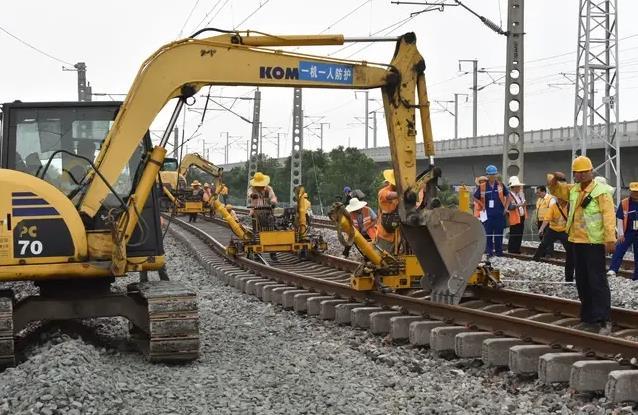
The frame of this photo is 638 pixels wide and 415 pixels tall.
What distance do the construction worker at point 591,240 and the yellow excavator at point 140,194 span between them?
1.18m

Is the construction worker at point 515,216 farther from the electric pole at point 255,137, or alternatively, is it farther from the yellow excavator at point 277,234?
the electric pole at point 255,137

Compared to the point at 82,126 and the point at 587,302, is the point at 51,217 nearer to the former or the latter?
the point at 82,126

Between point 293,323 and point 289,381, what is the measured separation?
3.26m

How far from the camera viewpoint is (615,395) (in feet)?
18.9

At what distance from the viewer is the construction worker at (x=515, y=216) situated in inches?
699

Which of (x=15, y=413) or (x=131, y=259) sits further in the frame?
(x=131, y=259)

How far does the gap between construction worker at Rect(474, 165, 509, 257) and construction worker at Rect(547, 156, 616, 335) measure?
8479 mm

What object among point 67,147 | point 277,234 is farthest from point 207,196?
point 67,147

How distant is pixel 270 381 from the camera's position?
22.6ft

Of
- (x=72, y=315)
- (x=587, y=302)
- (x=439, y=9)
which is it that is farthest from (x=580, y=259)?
(x=439, y=9)

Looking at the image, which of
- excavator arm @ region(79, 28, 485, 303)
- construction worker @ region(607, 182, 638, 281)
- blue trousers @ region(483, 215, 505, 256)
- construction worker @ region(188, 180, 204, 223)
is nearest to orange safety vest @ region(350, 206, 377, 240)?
blue trousers @ region(483, 215, 505, 256)

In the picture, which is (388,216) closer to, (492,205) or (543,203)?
(492,205)

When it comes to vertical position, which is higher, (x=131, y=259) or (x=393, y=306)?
(x=131, y=259)

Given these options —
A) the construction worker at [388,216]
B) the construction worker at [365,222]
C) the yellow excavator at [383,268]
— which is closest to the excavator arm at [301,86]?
the yellow excavator at [383,268]
